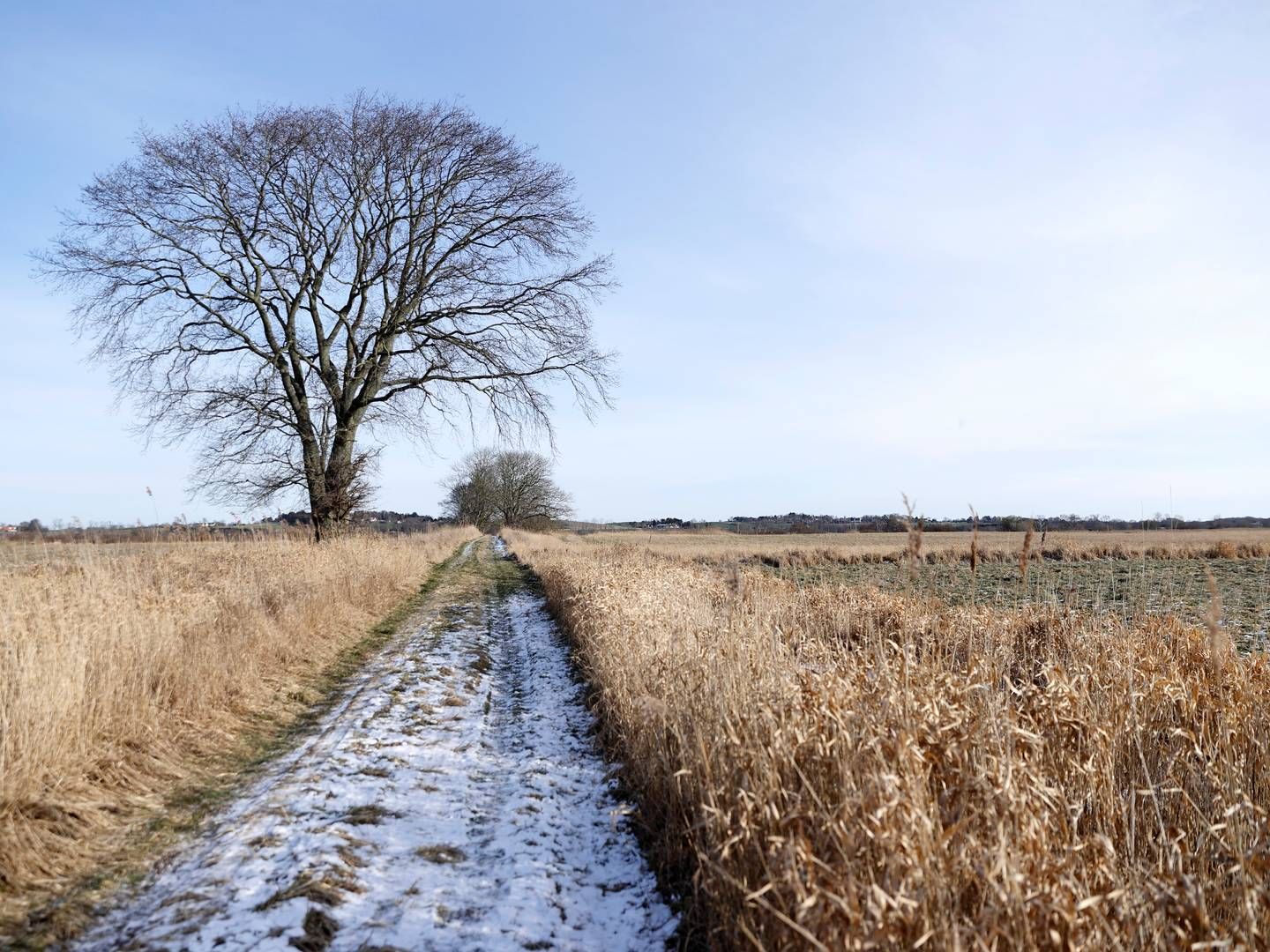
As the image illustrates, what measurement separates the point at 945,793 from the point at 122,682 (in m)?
5.38

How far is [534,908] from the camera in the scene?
3.45 m

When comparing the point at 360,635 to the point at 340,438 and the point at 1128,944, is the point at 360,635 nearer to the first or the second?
the point at 340,438

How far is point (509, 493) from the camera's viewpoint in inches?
3014

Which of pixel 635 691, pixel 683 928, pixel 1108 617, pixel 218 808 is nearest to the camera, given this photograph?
pixel 683 928

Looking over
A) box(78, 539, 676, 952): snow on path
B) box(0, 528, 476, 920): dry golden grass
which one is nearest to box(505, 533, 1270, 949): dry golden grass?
box(78, 539, 676, 952): snow on path

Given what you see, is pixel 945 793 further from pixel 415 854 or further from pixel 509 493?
pixel 509 493

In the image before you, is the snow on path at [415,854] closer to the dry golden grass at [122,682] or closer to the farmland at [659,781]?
the farmland at [659,781]

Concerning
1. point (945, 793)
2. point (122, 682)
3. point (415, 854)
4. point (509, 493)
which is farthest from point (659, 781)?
point (509, 493)

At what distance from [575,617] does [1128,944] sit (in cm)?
810

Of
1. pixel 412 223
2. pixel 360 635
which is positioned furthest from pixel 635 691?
pixel 412 223

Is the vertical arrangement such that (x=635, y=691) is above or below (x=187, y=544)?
below

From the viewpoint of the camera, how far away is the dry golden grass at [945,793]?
2451mm

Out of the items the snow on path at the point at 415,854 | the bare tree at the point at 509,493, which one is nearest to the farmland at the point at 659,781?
the snow on path at the point at 415,854

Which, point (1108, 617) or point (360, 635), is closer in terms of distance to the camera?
point (1108, 617)
